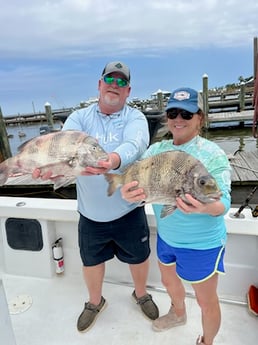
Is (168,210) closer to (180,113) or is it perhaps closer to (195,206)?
(195,206)

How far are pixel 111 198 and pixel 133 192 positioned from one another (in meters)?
0.50

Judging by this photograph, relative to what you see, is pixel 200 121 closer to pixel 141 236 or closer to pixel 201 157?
pixel 201 157

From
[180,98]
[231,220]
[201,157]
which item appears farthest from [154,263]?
[180,98]

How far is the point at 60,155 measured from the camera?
160cm

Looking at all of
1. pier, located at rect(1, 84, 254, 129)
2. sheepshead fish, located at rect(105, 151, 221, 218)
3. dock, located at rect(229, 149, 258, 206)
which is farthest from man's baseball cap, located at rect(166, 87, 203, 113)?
pier, located at rect(1, 84, 254, 129)

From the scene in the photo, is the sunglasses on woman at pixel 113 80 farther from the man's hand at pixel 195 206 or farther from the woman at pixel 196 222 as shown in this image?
the man's hand at pixel 195 206

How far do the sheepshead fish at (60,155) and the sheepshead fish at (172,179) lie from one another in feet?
0.76

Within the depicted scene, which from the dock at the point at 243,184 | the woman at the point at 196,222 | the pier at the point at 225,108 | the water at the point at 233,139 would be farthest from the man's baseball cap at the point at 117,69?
the water at the point at 233,139

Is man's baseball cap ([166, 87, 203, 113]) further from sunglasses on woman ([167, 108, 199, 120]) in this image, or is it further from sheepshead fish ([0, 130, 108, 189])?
sheepshead fish ([0, 130, 108, 189])

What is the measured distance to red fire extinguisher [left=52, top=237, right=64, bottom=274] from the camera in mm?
2725

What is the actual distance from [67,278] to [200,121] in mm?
1923

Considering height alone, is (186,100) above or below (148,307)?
above

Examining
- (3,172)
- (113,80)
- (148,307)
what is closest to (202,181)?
(113,80)

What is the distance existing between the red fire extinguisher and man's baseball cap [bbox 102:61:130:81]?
1577 millimetres
